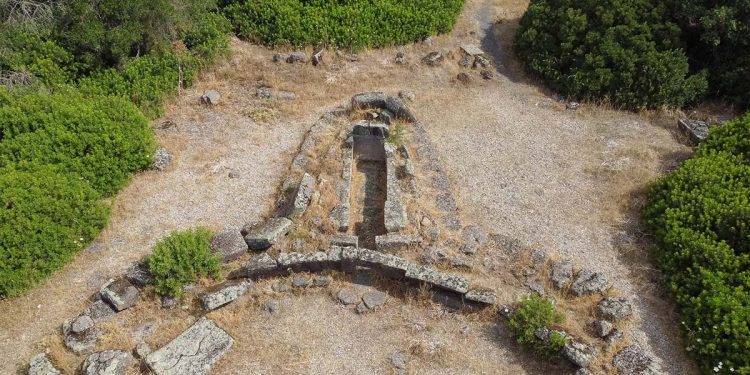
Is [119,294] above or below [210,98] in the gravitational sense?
below

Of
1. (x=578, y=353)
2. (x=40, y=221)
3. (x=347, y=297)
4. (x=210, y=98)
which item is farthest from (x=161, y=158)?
(x=578, y=353)

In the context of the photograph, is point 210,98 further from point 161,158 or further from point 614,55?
point 614,55

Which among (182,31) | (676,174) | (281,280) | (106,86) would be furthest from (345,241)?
(182,31)

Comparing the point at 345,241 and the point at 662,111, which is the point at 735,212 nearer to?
the point at 662,111

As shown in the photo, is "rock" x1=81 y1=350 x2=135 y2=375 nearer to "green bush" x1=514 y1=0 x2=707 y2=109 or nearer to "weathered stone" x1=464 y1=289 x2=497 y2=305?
"weathered stone" x1=464 y1=289 x2=497 y2=305

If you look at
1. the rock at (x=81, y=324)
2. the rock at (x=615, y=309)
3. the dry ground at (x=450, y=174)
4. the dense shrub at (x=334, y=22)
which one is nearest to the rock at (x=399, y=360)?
the dry ground at (x=450, y=174)

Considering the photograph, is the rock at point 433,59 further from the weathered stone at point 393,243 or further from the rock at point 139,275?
the rock at point 139,275

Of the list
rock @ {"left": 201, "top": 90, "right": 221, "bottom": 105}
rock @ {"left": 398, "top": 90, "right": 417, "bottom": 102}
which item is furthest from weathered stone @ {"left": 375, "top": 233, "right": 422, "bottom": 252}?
rock @ {"left": 201, "top": 90, "right": 221, "bottom": 105}
